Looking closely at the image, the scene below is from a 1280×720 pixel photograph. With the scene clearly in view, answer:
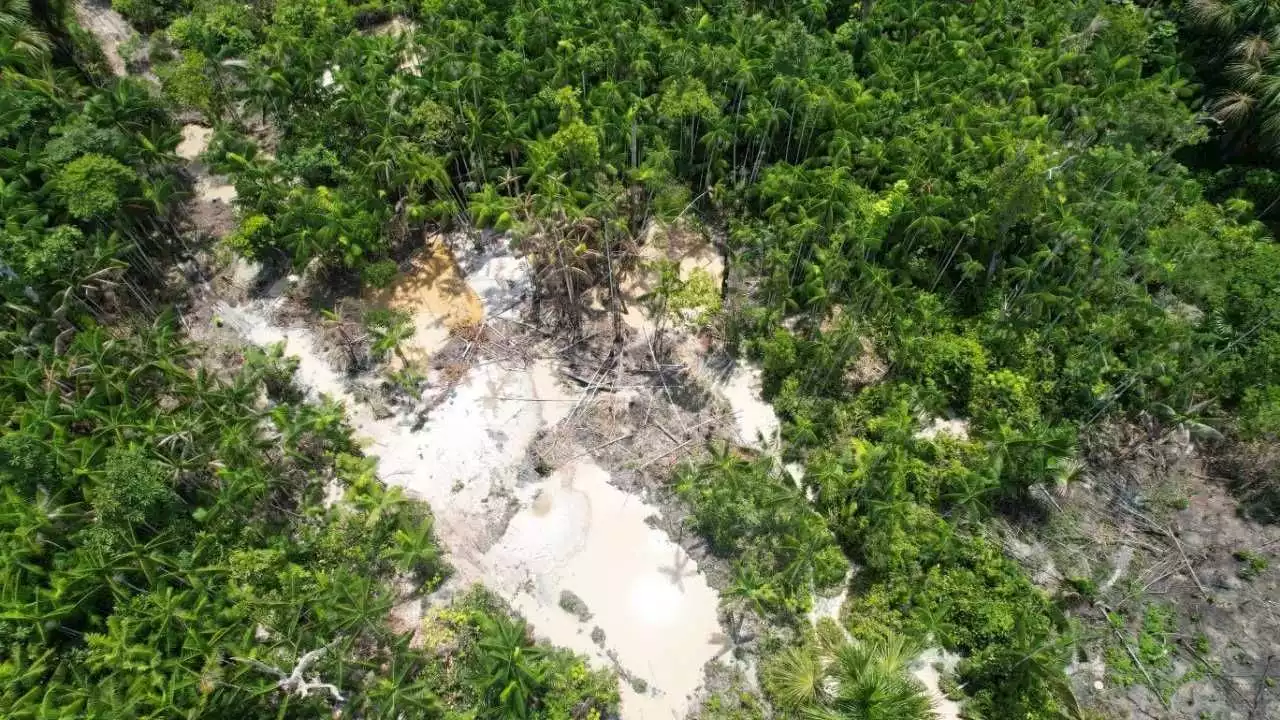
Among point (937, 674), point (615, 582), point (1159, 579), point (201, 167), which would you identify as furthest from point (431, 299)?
point (1159, 579)

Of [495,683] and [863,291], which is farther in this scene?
[863,291]

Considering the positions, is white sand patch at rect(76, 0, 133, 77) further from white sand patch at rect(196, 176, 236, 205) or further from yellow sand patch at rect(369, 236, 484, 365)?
yellow sand patch at rect(369, 236, 484, 365)

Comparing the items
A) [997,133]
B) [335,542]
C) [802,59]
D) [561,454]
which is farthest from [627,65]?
[335,542]

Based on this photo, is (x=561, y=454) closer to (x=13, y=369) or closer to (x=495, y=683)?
(x=495, y=683)

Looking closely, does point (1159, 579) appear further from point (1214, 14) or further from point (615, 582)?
point (1214, 14)

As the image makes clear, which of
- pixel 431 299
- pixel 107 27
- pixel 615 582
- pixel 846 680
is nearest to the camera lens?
pixel 846 680

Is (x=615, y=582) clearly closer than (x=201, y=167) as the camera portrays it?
Yes

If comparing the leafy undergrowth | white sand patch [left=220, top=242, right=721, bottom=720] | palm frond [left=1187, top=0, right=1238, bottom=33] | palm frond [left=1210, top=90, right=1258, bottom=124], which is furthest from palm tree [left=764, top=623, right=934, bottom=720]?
palm frond [left=1187, top=0, right=1238, bottom=33]
